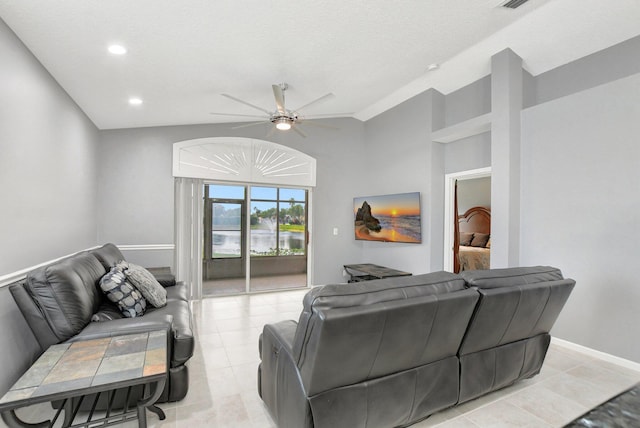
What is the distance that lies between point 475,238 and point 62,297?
731cm

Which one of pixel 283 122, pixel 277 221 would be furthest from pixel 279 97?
pixel 277 221

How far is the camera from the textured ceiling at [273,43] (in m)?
2.17

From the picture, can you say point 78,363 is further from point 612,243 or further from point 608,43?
point 608,43

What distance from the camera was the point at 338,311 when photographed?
1.41m

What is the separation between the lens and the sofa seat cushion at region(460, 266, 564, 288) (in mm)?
1914

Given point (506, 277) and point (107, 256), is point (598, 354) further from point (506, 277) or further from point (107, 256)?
point (107, 256)

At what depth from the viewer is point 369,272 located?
5.16m

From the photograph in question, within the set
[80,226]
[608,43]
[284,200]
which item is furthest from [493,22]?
[80,226]

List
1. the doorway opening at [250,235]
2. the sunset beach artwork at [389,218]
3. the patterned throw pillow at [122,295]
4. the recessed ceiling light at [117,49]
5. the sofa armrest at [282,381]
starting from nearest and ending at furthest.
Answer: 1. the sofa armrest at [282,381]
2. the recessed ceiling light at [117,49]
3. the patterned throw pillow at [122,295]
4. the sunset beach artwork at [389,218]
5. the doorway opening at [250,235]

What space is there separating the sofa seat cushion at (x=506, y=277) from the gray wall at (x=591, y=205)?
1.30 meters

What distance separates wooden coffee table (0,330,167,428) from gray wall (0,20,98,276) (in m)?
0.85

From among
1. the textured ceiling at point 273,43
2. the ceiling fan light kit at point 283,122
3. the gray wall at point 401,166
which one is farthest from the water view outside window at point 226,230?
the ceiling fan light kit at point 283,122

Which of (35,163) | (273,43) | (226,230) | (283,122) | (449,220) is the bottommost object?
(226,230)

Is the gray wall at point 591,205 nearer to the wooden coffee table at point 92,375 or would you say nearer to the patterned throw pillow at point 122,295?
the wooden coffee table at point 92,375
